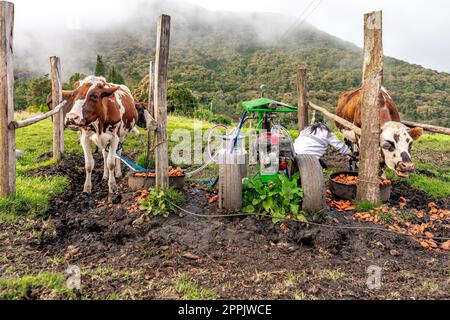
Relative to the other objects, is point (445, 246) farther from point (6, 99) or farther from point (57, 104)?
point (57, 104)

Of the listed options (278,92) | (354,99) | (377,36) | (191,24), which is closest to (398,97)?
(278,92)

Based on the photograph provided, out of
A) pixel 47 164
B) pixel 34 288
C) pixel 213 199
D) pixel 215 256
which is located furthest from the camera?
pixel 47 164

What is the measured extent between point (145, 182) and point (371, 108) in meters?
3.82

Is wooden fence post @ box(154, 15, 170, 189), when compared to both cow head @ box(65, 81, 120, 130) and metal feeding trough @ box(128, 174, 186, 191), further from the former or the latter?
cow head @ box(65, 81, 120, 130)

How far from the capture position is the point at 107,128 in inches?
243

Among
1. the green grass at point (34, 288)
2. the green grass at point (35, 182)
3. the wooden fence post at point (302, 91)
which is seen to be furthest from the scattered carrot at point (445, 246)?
the green grass at point (35, 182)

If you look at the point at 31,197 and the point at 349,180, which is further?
the point at 349,180

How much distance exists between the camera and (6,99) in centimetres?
485

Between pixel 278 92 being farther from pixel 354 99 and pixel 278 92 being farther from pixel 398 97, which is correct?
pixel 354 99

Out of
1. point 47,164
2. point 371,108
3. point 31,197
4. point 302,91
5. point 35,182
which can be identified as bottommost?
point 31,197

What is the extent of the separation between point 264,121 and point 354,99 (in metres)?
3.57

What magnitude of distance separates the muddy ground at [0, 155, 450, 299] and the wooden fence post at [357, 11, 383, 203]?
76 centimetres

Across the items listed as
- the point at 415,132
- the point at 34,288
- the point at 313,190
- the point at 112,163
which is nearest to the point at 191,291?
the point at 34,288

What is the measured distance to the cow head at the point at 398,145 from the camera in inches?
216
